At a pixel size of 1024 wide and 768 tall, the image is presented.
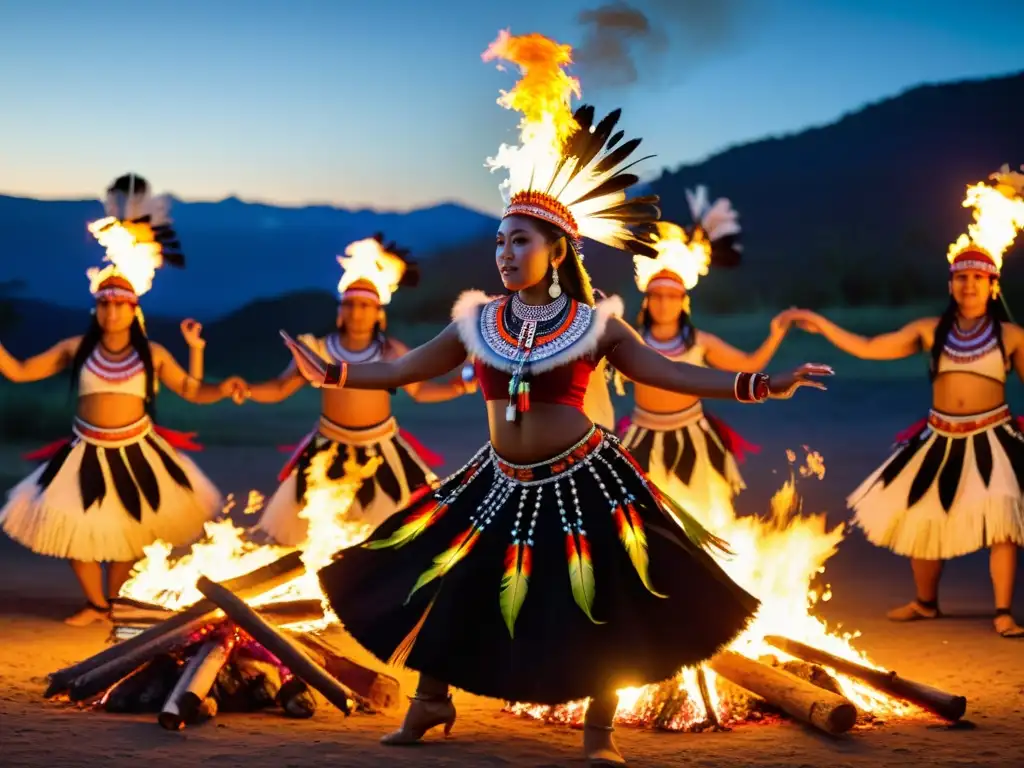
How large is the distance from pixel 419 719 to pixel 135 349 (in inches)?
124

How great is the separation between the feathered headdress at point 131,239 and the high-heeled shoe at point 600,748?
3570mm

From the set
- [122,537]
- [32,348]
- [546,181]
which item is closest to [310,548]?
[122,537]

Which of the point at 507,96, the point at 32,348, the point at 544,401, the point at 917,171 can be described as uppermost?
the point at 917,171

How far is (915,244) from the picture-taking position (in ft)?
76.2

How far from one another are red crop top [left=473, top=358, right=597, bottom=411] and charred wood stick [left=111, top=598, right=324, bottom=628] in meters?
1.25

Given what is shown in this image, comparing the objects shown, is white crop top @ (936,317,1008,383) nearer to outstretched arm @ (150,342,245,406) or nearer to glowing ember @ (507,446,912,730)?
glowing ember @ (507,446,912,730)

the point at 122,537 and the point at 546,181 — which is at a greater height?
the point at 546,181

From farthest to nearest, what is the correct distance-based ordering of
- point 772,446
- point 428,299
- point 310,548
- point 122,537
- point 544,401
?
1. point 428,299
2. point 772,446
3. point 122,537
4. point 310,548
5. point 544,401

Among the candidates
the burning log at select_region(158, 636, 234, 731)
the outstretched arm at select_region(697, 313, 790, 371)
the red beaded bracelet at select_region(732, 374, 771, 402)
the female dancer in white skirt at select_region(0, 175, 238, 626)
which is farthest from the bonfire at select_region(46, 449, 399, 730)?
the outstretched arm at select_region(697, 313, 790, 371)

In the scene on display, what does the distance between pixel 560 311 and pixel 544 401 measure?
0.32 metres

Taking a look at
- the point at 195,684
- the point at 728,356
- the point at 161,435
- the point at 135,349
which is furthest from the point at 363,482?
the point at 195,684

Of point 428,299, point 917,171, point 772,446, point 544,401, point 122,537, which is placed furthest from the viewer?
point 917,171

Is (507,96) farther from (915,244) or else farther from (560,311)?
(915,244)

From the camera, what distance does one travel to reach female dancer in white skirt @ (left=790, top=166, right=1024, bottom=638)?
6.39m
